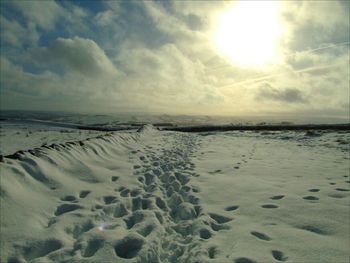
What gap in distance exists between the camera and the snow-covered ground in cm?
256

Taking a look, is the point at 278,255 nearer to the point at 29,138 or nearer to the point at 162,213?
the point at 162,213

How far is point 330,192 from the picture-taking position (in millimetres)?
4555

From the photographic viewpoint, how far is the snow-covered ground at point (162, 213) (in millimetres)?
2557

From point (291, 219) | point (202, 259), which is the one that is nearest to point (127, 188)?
point (202, 259)

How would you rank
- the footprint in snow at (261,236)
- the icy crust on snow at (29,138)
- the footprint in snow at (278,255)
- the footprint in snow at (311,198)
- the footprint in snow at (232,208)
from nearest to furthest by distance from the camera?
the footprint in snow at (278,255), the footprint in snow at (261,236), the footprint in snow at (232,208), the footprint in snow at (311,198), the icy crust on snow at (29,138)

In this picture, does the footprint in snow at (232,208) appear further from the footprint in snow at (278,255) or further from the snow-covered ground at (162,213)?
the footprint in snow at (278,255)

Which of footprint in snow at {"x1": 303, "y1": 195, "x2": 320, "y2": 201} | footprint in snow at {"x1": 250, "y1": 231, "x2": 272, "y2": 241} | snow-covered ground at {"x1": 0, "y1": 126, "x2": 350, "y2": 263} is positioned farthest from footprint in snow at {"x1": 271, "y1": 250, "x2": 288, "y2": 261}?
footprint in snow at {"x1": 303, "y1": 195, "x2": 320, "y2": 201}

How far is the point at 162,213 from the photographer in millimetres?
3557

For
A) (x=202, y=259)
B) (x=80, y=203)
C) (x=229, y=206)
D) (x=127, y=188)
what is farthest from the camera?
(x=127, y=188)

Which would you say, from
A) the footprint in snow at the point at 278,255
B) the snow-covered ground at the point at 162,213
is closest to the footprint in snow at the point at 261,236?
the snow-covered ground at the point at 162,213

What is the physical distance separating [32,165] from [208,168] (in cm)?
397

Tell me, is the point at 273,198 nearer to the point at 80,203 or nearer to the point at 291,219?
the point at 291,219

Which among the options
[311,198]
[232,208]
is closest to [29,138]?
[232,208]

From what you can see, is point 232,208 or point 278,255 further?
point 232,208
